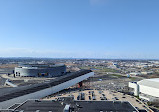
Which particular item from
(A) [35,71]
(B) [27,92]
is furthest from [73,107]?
(A) [35,71]

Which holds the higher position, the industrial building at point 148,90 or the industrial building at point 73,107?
the industrial building at point 73,107

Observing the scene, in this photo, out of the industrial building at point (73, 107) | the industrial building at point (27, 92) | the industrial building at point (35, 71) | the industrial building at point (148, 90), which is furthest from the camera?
the industrial building at point (35, 71)

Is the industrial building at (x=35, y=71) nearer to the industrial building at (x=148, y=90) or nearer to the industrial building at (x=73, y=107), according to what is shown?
the industrial building at (x=148, y=90)

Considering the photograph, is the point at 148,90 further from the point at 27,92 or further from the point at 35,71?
the point at 35,71

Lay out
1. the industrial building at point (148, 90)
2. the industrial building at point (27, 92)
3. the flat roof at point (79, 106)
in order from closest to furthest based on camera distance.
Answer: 1. the flat roof at point (79, 106)
2. the industrial building at point (27, 92)
3. the industrial building at point (148, 90)

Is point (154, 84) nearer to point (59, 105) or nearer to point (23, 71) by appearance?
point (59, 105)

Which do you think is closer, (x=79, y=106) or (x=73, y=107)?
(x=73, y=107)

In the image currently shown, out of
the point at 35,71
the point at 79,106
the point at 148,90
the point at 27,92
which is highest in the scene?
the point at 79,106

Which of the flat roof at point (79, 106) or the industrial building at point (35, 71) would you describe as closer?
the flat roof at point (79, 106)

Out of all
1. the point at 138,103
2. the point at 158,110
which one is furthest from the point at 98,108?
the point at 158,110

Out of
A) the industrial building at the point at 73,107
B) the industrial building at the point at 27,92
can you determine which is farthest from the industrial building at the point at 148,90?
the industrial building at the point at 27,92

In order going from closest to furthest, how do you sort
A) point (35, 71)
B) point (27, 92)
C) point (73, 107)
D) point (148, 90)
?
1. point (73, 107)
2. point (27, 92)
3. point (148, 90)
4. point (35, 71)
